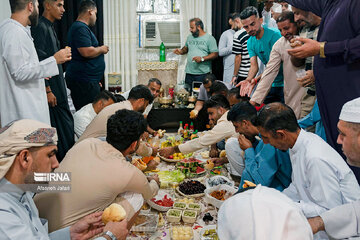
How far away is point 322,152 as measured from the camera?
1754 millimetres

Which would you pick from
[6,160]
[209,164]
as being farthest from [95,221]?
[209,164]

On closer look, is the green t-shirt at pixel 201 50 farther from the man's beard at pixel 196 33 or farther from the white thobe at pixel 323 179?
the white thobe at pixel 323 179

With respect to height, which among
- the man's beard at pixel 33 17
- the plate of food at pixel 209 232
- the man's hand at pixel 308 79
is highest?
the man's beard at pixel 33 17

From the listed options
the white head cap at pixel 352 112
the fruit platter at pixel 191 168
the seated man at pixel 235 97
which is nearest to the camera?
the white head cap at pixel 352 112

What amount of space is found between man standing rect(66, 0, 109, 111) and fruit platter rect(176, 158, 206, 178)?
1.71m

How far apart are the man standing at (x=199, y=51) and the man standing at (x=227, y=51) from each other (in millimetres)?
125

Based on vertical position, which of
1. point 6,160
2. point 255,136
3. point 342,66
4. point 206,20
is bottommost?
point 255,136

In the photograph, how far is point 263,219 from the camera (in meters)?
0.99

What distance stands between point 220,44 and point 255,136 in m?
2.98

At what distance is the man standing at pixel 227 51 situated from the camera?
17.1 ft

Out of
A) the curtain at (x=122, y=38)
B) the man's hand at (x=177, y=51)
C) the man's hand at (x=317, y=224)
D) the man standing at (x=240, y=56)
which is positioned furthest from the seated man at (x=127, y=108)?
the curtain at (x=122, y=38)

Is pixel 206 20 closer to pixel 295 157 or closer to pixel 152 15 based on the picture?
pixel 152 15

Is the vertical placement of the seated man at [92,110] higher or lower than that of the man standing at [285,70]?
lower

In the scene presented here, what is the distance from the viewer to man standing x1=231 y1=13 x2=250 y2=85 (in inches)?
187
